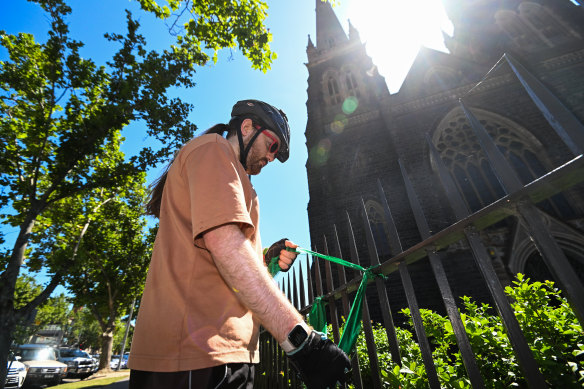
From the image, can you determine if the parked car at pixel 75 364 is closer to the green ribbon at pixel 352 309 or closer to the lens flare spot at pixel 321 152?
the lens flare spot at pixel 321 152

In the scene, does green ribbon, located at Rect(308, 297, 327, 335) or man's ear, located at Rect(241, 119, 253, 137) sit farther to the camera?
green ribbon, located at Rect(308, 297, 327, 335)

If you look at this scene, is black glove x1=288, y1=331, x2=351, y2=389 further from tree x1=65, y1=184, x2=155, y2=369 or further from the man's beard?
tree x1=65, y1=184, x2=155, y2=369

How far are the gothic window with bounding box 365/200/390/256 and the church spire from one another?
14.4m

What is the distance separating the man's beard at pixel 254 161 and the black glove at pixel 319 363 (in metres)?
1.21

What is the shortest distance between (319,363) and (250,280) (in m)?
0.43

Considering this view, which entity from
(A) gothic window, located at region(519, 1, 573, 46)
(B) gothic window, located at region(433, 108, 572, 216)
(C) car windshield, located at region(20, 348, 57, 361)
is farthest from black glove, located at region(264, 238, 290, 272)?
(A) gothic window, located at region(519, 1, 573, 46)

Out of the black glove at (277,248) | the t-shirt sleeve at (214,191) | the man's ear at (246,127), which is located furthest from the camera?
the black glove at (277,248)

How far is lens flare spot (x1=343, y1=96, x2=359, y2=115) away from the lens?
1436cm

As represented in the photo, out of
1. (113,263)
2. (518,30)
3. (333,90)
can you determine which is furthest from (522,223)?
(113,263)

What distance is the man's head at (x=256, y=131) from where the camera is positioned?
6.09ft

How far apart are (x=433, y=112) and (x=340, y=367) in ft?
46.0

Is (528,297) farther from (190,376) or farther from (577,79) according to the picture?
(577,79)

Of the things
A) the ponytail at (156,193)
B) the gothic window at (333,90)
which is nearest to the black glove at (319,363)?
the ponytail at (156,193)

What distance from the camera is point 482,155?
11.6 metres
